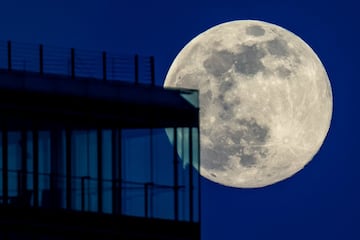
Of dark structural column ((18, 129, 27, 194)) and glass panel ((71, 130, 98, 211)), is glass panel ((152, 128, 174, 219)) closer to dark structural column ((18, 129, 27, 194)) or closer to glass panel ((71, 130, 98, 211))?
glass panel ((71, 130, 98, 211))

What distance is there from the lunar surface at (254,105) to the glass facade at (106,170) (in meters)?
21.7

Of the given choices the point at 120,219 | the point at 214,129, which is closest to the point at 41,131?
the point at 120,219

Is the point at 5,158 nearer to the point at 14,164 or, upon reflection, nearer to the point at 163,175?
the point at 14,164

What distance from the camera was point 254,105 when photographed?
280 ft

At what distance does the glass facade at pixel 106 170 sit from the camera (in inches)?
2228

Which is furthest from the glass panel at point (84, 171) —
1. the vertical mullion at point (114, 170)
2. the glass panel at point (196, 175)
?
the glass panel at point (196, 175)

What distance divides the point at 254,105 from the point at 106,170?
2635 centimetres

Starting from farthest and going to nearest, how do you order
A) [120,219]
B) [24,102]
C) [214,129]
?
[214,129] → [120,219] → [24,102]

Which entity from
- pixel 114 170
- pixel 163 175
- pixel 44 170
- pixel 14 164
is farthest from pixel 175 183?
pixel 14 164

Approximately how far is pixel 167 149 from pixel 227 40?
1061 inches

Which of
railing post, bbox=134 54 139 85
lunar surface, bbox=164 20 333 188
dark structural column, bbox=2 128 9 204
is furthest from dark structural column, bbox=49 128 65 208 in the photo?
lunar surface, bbox=164 20 333 188

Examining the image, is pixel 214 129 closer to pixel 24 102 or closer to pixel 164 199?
pixel 164 199

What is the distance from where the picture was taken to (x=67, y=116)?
5803 cm

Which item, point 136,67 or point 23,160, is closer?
point 23,160
